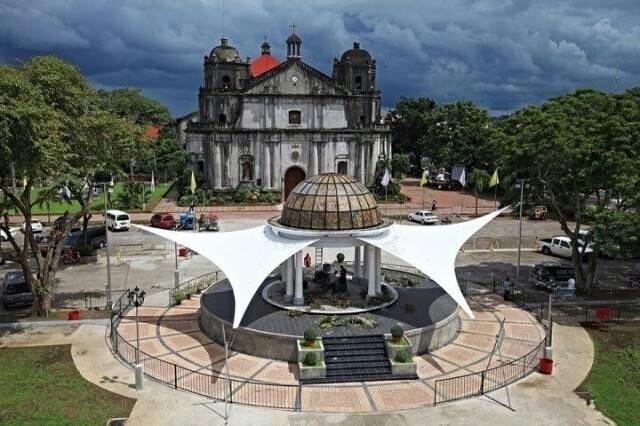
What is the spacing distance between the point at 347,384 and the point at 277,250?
6.26 m

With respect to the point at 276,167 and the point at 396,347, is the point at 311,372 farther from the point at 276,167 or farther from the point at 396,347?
the point at 276,167

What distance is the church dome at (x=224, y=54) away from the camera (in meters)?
64.7

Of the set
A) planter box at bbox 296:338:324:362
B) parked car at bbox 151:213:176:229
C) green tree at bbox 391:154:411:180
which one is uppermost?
green tree at bbox 391:154:411:180

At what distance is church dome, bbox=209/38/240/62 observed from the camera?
212 ft

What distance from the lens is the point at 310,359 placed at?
19656 millimetres

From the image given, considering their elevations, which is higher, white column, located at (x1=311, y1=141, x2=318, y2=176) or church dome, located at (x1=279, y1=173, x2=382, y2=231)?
white column, located at (x1=311, y1=141, x2=318, y2=176)

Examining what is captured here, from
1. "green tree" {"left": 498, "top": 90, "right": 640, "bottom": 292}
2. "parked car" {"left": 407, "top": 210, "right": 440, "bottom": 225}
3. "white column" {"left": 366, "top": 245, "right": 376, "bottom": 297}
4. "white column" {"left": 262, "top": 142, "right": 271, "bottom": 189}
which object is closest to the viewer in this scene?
"white column" {"left": 366, "top": 245, "right": 376, "bottom": 297}

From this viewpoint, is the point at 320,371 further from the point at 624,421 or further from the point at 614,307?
the point at 614,307

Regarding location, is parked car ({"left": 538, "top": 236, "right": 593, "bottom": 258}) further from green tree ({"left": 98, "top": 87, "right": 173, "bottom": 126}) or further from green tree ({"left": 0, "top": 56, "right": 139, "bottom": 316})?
green tree ({"left": 98, "top": 87, "right": 173, "bottom": 126})

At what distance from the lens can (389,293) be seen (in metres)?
26.1

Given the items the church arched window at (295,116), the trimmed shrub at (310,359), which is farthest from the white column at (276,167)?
the trimmed shrub at (310,359)

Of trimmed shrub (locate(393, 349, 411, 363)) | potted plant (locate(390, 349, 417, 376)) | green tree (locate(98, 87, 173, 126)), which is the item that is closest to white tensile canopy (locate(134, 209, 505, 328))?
trimmed shrub (locate(393, 349, 411, 363))

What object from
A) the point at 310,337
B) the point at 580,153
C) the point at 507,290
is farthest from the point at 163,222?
the point at 580,153

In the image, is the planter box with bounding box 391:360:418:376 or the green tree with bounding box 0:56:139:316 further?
the green tree with bounding box 0:56:139:316
